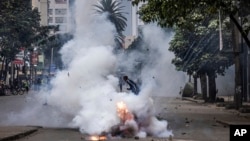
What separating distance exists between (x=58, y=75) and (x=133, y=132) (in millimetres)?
5548

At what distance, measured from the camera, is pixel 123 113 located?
51.4ft

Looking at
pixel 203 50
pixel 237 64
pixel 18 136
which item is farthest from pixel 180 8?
pixel 203 50

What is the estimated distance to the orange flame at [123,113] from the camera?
615 inches

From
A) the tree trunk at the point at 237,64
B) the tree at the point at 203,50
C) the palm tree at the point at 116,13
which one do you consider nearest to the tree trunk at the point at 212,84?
the tree at the point at 203,50

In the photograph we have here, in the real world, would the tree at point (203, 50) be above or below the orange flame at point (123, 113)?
above

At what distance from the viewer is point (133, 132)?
15609 mm

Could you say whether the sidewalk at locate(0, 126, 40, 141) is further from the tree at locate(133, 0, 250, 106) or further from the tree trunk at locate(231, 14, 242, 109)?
the tree trunk at locate(231, 14, 242, 109)

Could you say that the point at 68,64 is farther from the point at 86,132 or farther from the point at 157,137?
the point at 157,137

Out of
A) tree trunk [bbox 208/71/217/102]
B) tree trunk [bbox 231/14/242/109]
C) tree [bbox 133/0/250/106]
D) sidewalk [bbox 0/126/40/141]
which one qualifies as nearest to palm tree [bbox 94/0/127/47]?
tree [bbox 133/0/250/106]

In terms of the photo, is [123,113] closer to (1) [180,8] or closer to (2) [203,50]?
(1) [180,8]

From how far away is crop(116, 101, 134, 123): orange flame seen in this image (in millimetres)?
15625

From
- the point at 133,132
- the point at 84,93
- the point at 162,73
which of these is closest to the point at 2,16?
the point at 162,73

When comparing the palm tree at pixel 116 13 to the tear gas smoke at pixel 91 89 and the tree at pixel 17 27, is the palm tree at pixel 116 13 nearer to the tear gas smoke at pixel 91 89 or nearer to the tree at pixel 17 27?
the tear gas smoke at pixel 91 89

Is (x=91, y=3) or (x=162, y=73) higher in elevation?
(x=91, y=3)
